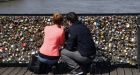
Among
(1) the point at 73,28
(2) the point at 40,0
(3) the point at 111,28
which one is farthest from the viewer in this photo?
(2) the point at 40,0

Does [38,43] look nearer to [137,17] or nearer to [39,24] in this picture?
[39,24]

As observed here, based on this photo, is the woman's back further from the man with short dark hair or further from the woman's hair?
the man with short dark hair

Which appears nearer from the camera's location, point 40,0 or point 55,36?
point 55,36

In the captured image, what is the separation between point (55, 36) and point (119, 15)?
172 cm

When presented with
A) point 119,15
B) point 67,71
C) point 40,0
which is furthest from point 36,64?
point 40,0

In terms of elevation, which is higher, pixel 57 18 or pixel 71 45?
pixel 57 18

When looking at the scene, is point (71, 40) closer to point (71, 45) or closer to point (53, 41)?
point (71, 45)

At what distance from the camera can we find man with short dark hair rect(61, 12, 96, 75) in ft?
22.6

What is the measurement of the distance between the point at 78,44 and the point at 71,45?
123 millimetres

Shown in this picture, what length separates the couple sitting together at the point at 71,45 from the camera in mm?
6902

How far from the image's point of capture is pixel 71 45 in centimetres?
697

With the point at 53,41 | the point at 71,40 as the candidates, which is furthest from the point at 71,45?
the point at 53,41

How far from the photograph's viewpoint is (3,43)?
28.5ft

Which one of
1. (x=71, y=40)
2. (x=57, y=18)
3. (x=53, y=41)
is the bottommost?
(x=53, y=41)
